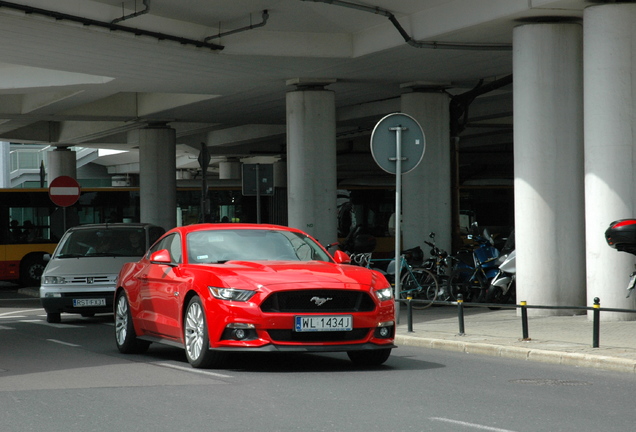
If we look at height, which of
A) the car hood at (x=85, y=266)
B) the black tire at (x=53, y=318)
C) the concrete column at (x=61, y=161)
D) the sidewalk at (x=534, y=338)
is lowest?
the black tire at (x=53, y=318)

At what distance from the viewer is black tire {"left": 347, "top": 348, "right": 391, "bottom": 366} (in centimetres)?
1109

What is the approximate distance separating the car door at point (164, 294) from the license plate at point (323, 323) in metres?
1.53


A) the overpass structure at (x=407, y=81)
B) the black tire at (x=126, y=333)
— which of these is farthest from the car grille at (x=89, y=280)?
the black tire at (x=126, y=333)

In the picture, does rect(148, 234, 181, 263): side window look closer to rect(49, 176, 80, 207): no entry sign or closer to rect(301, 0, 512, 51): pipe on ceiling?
rect(301, 0, 512, 51): pipe on ceiling

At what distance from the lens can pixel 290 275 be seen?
1055 centimetres

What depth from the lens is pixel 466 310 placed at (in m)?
19.7

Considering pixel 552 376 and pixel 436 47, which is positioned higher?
pixel 436 47

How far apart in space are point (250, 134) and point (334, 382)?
36814 millimetres

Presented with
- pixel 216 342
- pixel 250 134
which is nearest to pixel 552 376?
pixel 216 342

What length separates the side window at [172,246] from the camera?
12.0 meters

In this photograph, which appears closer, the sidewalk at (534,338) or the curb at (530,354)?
the curb at (530,354)

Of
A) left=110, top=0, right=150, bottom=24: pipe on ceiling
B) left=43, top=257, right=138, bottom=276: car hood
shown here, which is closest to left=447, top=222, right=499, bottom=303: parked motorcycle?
left=43, top=257, right=138, bottom=276: car hood

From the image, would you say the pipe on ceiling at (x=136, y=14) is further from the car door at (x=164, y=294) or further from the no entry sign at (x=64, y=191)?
the no entry sign at (x=64, y=191)

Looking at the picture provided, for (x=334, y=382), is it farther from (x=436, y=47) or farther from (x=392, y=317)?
(x=436, y=47)
